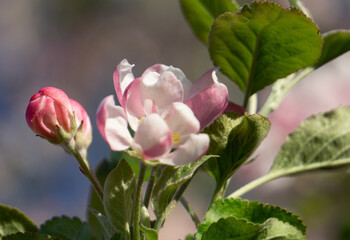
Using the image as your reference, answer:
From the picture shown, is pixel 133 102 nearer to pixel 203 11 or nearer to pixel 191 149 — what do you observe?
pixel 191 149

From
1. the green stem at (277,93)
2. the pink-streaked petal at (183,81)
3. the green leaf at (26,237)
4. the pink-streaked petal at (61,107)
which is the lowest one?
the green stem at (277,93)

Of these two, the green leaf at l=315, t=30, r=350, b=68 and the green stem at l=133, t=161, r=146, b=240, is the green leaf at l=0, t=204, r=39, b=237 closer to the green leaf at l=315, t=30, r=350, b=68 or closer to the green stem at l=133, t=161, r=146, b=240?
the green stem at l=133, t=161, r=146, b=240

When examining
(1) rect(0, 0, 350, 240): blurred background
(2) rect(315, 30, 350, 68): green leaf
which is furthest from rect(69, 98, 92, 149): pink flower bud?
(1) rect(0, 0, 350, 240): blurred background

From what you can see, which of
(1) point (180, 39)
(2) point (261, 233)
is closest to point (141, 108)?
(2) point (261, 233)

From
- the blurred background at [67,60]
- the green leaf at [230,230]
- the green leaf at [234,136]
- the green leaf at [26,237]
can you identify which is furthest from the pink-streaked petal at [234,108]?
the blurred background at [67,60]

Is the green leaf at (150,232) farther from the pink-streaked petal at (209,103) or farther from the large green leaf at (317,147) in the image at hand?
the large green leaf at (317,147)

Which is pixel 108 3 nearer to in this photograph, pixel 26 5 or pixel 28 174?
pixel 26 5
